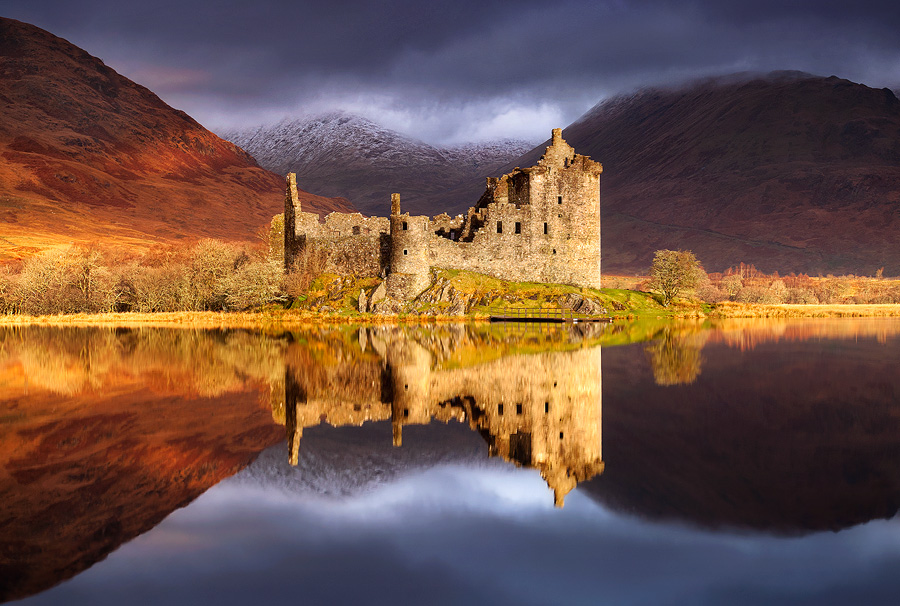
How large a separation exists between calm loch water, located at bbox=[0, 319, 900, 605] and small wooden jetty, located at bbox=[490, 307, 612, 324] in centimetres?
3123

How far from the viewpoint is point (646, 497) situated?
402 inches

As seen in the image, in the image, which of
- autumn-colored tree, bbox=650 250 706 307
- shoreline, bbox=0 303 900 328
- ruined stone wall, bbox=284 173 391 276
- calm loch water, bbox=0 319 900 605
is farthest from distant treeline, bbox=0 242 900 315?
calm loch water, bbox=0 319 900 605

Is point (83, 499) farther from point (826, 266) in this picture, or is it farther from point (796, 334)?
point (826, 266)

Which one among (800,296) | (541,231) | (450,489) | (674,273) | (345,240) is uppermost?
(541,231)

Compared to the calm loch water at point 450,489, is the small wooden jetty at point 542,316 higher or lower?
higher

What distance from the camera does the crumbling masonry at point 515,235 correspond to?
60.2 m

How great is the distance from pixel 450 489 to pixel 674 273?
60.1 metres

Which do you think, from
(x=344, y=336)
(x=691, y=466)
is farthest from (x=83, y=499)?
(x=344, y=336)

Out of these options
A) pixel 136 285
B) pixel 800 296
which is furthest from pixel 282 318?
pixel 800 296

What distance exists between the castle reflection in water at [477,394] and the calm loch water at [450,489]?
0.35ft

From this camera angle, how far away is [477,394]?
19.6 m

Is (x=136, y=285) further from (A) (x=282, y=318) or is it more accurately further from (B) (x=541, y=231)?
(B) (x=541, y=231)

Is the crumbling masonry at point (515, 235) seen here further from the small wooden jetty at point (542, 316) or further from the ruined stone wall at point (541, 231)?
the small wooden jetty at point (542, 316)

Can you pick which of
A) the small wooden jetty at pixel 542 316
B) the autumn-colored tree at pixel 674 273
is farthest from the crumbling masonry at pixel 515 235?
the autumn-colored tree at pixel 674 273
